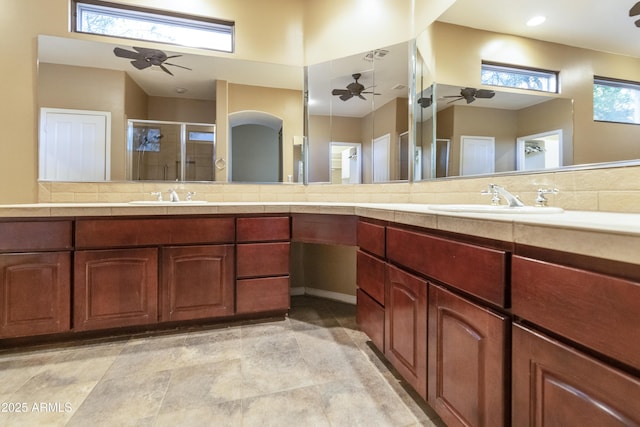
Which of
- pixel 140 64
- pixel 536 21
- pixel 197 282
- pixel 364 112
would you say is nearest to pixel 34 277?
pixel 197 282

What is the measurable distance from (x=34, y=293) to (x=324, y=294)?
1.96 meters

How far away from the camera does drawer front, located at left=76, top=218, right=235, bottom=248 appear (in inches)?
66.3

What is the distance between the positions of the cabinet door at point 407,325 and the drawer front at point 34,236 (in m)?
1.83

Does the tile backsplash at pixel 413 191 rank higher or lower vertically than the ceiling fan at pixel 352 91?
lower

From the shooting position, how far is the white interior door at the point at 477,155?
5.05 ft

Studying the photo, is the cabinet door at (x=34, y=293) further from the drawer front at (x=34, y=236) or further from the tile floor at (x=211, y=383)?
the tile floor at (x=211, y=383)

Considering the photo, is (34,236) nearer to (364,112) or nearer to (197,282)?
(197,282)

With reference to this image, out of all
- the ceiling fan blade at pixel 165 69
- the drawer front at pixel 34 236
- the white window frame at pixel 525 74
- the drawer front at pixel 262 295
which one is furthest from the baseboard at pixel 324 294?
the ceiling fan blade at pixel 165 69

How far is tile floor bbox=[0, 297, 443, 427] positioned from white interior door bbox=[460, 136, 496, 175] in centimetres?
120

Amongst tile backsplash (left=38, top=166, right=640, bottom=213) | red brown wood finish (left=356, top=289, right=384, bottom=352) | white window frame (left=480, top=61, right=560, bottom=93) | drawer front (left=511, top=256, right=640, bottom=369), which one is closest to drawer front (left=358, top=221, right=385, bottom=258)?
red brown wood finish (left=356, top=289, right=384, bottom=352)

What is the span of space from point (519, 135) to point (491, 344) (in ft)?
3.61

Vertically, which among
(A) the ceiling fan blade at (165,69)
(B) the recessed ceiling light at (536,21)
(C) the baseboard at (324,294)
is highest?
(A) the ceiling fan blade at (165,69)

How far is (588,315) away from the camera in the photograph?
551 mm

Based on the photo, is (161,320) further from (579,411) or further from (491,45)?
(491,45)
